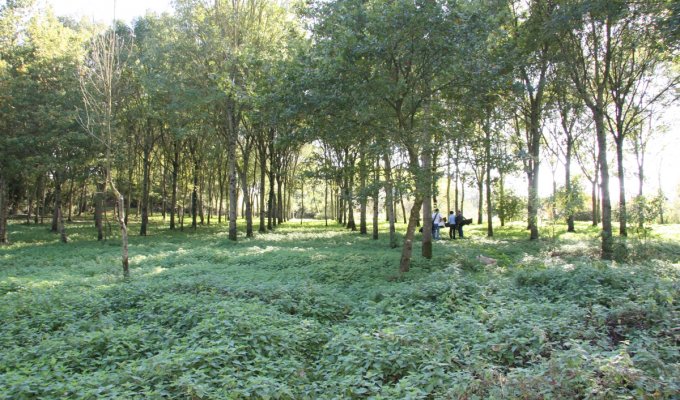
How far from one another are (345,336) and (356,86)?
7.73 metres

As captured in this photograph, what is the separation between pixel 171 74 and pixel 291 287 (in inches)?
743

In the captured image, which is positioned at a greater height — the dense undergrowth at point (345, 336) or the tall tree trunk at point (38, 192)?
the tall tree trunk at point (38, 192)

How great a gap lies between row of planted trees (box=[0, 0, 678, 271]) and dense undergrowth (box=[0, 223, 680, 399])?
134 inches

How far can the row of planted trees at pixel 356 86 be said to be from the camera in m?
11.9

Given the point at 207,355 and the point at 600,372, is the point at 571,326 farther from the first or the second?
the point at 207,355

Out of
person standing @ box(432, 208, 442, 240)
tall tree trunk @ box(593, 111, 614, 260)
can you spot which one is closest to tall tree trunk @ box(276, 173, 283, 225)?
person standing @ box(432, 208, 442, 240)

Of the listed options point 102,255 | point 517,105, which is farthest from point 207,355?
point 517,105

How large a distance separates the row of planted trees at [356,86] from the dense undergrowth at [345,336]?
Answer: 3393mm

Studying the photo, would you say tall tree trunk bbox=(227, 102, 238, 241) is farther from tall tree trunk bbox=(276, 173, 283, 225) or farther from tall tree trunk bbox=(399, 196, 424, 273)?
tall tree trunk bbox=(399, 196, 424, 273)

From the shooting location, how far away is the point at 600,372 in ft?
15.8

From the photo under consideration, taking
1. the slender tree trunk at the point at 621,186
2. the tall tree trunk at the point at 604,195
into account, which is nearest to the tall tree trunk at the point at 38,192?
the tall tree trunk at the point at 604,195

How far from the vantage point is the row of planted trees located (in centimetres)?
1188

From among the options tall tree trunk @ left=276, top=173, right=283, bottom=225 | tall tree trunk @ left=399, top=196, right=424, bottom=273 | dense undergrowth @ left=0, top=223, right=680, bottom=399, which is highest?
tall tree trunk @ left=276, top=173, right=283, bottom=225

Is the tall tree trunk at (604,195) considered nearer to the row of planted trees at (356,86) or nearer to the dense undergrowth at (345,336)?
the row of planted trees at (356,86)
